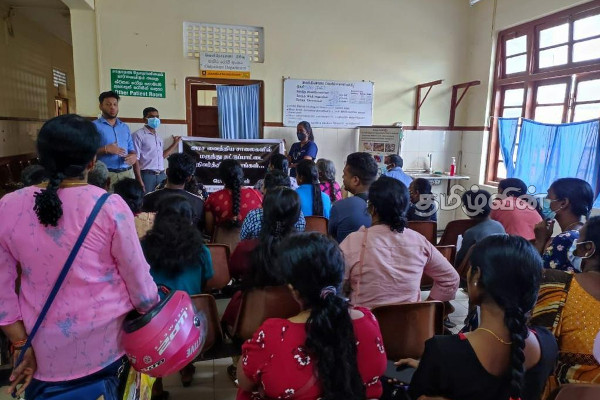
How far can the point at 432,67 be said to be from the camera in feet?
19.4

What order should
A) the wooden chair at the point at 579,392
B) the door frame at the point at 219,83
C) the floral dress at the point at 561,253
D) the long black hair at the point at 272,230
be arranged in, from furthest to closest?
the door frame at the point at 219,83, the floral dress at the point at 561,253, the long black hair at the point at 272,230, the wooden chair at the point at 579,392

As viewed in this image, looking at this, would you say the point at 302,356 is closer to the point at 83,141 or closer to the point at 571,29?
the point at 83,141

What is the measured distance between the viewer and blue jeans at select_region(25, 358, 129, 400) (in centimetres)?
107

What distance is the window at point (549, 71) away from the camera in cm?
426

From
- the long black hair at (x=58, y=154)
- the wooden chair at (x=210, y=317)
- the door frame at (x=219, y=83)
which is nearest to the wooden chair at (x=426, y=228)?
the wooden chair at (x=210, y=317)

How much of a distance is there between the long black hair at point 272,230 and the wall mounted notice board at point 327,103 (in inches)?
157

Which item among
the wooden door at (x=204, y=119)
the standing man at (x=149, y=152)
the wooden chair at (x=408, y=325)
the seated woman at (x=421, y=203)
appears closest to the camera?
the wooden chair at (x=408, y=325)

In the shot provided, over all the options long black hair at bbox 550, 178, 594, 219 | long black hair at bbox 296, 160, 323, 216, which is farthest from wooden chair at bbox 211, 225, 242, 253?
long black hair at bbox 550, 178, 594, 219

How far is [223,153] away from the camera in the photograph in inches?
208

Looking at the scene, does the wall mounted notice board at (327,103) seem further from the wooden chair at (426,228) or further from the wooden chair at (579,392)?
the wooden chair at (579,392)

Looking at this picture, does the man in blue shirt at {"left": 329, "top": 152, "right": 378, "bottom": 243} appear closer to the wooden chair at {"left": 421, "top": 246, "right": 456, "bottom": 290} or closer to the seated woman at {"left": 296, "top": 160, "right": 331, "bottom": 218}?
the seated woman at {"left": 296, "top": 160, "right": 331, "bottom": 218}

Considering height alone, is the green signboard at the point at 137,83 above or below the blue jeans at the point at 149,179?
above

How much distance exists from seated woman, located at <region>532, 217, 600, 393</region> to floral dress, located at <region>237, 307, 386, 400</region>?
677 mm

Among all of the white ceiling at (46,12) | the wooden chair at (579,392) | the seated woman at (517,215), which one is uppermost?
the white ceiling at (46,12)
